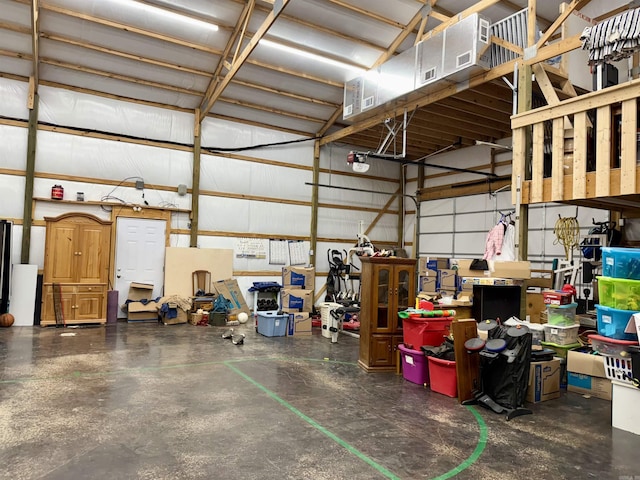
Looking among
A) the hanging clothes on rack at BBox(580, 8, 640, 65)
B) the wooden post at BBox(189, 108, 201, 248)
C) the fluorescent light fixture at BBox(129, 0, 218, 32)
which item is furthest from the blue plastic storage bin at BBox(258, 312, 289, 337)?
the hanging clothes on rack at BBox(580, 8, 640, 65)

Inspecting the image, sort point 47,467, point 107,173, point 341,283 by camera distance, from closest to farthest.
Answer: point 47,467 → point 107,173 → point 341,283

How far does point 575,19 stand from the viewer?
6.07 metres

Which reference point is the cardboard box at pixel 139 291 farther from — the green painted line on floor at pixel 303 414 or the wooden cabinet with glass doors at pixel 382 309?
the wooden cabinet with glass doors at pixel 382 309

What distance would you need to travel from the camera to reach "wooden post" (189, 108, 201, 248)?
987cm

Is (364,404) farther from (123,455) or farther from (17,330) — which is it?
(17,330)

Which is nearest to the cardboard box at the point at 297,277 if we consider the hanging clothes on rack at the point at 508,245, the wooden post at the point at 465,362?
the hanging clothes on rack at the point at 508,245

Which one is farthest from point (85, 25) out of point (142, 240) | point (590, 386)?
point (590, 386)

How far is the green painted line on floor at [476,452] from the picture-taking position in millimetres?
2846

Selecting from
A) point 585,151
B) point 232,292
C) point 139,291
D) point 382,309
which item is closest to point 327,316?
point 382,309

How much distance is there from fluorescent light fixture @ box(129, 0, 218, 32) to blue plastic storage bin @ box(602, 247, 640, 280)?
7389 millimetres

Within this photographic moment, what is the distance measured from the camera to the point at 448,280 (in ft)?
31.3

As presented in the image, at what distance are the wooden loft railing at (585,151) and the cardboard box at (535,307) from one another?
4.76 feet

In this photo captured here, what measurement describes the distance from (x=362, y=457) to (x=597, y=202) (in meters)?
4.68

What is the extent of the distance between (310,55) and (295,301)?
5078 millimetres
